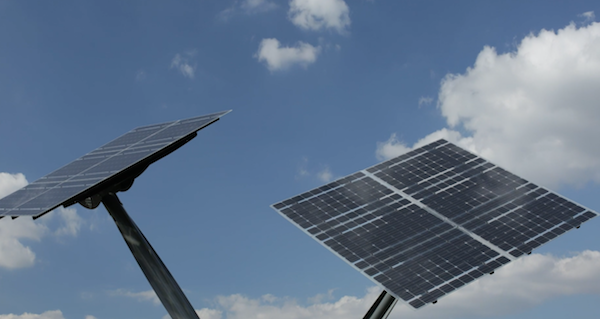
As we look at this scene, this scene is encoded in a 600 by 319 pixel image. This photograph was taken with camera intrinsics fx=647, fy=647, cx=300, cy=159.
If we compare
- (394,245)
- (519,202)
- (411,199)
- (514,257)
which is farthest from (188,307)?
(519,202)

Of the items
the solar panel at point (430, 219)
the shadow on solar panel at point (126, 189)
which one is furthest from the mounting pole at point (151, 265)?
the solar panel at point (430, 219)

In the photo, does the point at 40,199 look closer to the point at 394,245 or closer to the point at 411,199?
the point at 394,245

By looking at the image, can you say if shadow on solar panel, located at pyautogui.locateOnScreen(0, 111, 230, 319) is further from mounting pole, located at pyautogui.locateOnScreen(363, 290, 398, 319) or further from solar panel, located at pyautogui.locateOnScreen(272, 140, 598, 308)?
mounting pole, located at pyautogui.locateOnScreen(363, 290, 398, 319)

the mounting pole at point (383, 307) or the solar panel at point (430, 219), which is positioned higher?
the solar panel at point (430, 219)

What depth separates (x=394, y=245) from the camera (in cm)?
2575

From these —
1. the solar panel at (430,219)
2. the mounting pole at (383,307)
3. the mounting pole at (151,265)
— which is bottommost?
the mounting pole at (151,265)

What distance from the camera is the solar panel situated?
24453 millimetres

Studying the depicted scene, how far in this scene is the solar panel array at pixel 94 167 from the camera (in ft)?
76.7

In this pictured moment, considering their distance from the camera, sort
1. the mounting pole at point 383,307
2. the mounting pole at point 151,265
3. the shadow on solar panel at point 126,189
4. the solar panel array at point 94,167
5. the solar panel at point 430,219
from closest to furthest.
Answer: the solar panel array at point 94,167 → the shadow on solar panel at point 126,189 → the solar panel at point 430,219 → the mounting pole at point 151,265 → the mounting pole at point 383,307

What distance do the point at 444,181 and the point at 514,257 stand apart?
6032 mm

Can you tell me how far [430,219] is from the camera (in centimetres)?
2755

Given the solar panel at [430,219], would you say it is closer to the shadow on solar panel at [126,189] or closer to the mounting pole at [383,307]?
the mounting pole at [383,307]

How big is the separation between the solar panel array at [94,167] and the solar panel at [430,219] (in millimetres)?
5438

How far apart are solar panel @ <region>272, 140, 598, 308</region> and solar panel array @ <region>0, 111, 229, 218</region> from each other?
5.44 metres
